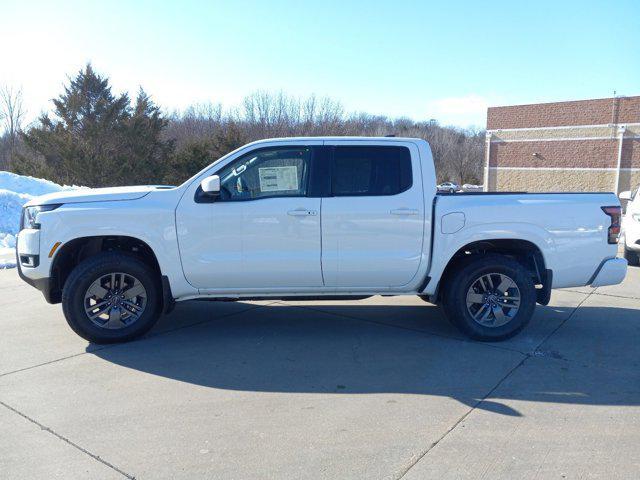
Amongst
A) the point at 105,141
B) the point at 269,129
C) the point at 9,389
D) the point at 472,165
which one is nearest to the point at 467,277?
the point at 9,389

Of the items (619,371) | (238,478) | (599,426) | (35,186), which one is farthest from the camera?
(35,186)

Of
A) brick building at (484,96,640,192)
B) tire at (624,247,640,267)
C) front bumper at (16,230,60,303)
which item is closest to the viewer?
front bumper at (16,230,60,303)

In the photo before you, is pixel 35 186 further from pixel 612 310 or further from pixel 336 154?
pixel 612 310

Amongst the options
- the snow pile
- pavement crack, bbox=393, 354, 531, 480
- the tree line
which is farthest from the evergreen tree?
pavement crack, bbox=393, 354, 531, 480

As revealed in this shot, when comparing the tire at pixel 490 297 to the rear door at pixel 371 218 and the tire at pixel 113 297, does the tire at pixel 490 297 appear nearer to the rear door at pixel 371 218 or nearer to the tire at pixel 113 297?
the rear door at pixel 371 218

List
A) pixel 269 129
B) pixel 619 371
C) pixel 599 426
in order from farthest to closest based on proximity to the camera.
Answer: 1. pixel 269 129
2. pixel 619 371
3. pixel 599 426

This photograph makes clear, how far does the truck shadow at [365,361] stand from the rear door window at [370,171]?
1531 mm

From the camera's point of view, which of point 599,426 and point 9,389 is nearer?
point 599,426

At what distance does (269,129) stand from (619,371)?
175 ft

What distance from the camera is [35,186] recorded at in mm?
16766

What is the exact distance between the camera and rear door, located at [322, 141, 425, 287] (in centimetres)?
515

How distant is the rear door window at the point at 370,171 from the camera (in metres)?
5.26

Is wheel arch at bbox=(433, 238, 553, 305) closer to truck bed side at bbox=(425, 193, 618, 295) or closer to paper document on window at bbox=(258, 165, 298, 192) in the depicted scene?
truck bed side at bbox=(425, 193, 618, 295)

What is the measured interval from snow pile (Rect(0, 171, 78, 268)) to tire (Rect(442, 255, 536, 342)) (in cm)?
819
